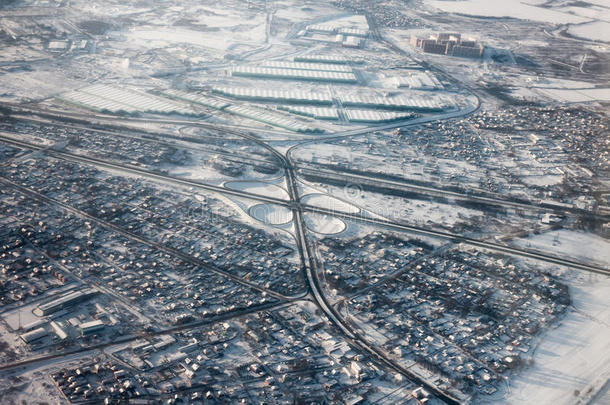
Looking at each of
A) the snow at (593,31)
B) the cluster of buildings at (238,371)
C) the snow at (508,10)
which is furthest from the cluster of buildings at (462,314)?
the snow at (508,10)

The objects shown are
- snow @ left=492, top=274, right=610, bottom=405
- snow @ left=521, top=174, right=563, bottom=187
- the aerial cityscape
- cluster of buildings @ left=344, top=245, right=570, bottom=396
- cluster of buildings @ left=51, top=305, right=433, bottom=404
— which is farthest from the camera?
snow @ left=521, top=174, right=563, bottom=187

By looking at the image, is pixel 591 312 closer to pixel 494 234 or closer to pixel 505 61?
pixel 494 234

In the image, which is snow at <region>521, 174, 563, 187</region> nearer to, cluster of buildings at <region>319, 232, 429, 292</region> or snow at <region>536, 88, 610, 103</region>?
cluster of buildings at <region>319, 232, 429, 292</region>

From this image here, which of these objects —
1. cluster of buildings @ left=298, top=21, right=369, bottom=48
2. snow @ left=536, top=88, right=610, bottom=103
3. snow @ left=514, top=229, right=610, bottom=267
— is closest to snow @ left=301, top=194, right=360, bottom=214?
snow @ left=514, top=229, right=610, bottom=267

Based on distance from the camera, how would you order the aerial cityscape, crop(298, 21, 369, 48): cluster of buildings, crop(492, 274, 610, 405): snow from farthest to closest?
crop(298, 21, 369, 48): cluster of buildings
the aerial cityscape
crop(492, 274, 610, 405): snow

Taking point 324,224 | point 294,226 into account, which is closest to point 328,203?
point 324,224

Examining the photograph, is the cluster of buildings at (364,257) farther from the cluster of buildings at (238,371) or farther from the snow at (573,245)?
the snow at (573,245)

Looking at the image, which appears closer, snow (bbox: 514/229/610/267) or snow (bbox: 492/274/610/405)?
snow (bbox: 492/274/610/405)

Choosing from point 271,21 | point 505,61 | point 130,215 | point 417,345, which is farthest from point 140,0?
point 417,345
